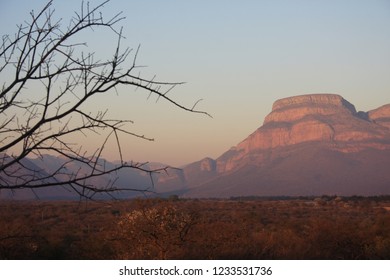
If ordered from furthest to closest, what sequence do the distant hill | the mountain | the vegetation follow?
the mountain
the distant hill
the vegetation

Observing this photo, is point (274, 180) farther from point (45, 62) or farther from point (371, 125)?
point (45, 62)

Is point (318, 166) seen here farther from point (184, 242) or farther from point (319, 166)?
point (184, 242)

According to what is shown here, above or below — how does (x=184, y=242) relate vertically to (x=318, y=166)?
below

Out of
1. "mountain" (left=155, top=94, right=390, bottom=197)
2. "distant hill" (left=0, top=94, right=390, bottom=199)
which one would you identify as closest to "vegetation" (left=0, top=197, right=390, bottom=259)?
"distant hill" (left=0, top=94, right=390, bottom=199)

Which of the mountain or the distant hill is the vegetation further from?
the mountain

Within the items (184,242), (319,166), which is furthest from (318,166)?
(184,242)

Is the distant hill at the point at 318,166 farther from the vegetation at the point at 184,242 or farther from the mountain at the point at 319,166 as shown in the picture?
the vegetation at the point at 184,242

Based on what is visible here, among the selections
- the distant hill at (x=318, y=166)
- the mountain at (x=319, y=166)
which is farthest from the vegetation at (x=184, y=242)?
the mountain at (x=319, y=166)

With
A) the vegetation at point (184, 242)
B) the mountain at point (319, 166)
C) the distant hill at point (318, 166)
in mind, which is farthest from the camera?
the mountain at point (319, 166)

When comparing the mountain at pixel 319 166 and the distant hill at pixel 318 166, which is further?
the mountain at pixel 319 166

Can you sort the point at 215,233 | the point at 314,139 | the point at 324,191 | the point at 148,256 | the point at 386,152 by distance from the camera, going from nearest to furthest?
the point at 148,256 < the point at 215,233 < the point at 324,191 < the point at 386,152 < the point at 314,139

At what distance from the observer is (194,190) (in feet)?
534
